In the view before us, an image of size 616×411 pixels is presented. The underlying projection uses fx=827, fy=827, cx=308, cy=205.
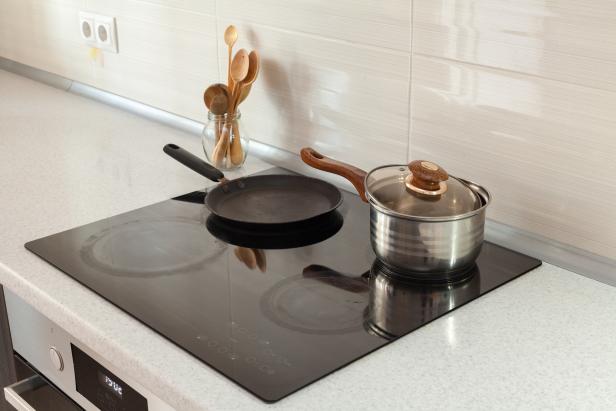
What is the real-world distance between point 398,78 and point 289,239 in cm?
33

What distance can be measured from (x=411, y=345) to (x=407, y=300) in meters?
0.12

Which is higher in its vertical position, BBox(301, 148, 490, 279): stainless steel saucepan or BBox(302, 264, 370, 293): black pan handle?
BBox(301, 148, 490, 279): stainless steel saucepan

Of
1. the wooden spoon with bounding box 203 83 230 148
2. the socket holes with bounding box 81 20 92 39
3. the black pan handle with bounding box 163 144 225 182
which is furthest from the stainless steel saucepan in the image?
the socket holes with bounding box 81 20 92 39

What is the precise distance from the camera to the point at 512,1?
1208mm

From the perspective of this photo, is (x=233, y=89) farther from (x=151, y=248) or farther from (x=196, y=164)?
(x=151, y=248)

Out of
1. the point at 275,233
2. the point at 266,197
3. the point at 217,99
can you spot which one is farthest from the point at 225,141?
the point at 275,233

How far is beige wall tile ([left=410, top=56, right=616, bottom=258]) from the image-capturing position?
1.17 metres

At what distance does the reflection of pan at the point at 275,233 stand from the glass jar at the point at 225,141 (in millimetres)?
254

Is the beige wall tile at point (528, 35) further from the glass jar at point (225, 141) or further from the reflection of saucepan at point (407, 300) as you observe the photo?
the glass jar at point (225, 141)

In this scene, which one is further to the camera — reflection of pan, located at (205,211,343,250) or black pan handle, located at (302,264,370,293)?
reflection of pan, located at (205,211,343,250)

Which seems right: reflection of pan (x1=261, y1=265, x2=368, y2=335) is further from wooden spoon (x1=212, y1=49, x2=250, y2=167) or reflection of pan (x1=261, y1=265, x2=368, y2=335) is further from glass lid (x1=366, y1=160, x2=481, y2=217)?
wooden spoon (x1=212, y1=49, x2=250, y2=167)

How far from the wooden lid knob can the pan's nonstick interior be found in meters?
0.24

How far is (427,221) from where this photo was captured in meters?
1.13

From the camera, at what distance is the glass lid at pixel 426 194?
1.18 metres
